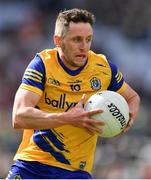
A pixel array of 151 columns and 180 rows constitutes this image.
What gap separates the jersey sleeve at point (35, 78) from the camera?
7344mm

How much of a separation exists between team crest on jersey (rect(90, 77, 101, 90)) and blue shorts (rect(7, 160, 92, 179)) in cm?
88

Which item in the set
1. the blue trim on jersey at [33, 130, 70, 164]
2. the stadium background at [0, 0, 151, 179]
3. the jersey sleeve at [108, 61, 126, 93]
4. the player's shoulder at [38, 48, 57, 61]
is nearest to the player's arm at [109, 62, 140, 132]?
the jersey sleeve at [108, 61, 126, 93]

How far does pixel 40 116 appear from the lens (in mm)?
6988

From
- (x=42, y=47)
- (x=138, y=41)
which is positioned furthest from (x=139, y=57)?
(x=42, y=47)

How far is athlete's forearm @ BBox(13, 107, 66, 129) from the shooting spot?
6.89 meters

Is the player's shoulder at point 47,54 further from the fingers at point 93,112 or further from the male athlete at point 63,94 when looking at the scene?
the fingers at point 93,112

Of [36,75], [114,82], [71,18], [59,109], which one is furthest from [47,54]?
[114,82]

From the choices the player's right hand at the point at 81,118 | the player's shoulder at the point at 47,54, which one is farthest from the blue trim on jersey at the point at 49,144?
the player's right hand at the point at 81,118

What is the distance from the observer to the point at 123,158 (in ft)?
44.3

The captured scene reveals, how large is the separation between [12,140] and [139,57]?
15.7ft

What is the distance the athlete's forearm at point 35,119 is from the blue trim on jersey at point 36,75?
38cm

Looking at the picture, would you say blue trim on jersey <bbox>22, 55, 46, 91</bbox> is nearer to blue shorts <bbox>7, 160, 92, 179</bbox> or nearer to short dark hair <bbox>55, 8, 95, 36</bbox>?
short dark hair <bbox>55, 8, 95, 36</bbox>

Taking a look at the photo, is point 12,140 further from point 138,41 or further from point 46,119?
point 46,119

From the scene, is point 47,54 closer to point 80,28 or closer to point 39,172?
point 80,28
